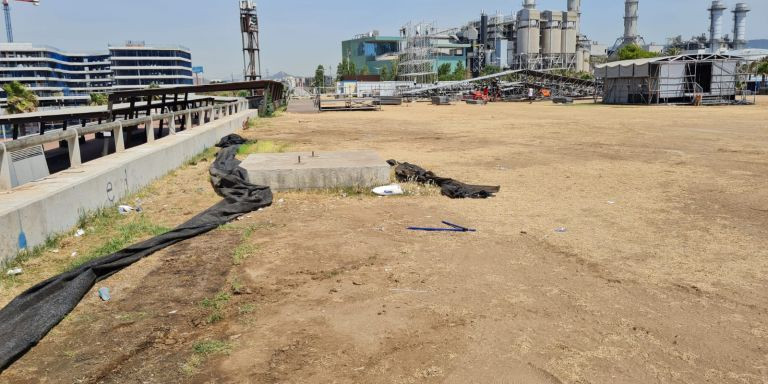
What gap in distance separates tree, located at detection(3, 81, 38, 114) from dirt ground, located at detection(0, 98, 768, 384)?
63.4 metres

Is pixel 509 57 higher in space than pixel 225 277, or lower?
higher

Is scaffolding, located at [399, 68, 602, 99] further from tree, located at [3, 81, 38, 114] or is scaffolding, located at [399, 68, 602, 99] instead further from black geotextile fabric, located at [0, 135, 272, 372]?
black geotextile fabric, located at [0, 135, 272, 372]

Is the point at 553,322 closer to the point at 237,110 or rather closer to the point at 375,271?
the point at 375,271

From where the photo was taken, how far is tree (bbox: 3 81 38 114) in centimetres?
6203

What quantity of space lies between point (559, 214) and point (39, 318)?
689 cm

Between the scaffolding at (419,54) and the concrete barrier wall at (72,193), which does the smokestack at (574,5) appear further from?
the concrete barrier wall at (72,193)

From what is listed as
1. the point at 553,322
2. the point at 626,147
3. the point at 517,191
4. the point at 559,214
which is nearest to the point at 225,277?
the point at 553,322

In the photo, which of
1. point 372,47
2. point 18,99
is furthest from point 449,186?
point 372,47

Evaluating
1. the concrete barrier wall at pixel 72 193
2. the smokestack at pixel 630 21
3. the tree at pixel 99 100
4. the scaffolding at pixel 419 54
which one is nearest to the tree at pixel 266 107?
the concrete barrier wall at pixel 72 193

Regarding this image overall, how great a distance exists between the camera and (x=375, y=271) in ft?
20.0

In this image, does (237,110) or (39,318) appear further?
(237,110)

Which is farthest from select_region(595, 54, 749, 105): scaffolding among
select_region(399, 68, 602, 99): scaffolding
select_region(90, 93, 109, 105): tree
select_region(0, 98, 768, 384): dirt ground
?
select_region(90, 93, 109, 105): tree

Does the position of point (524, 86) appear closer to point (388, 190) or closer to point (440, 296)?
point (388, 190)

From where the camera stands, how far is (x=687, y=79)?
159ft
